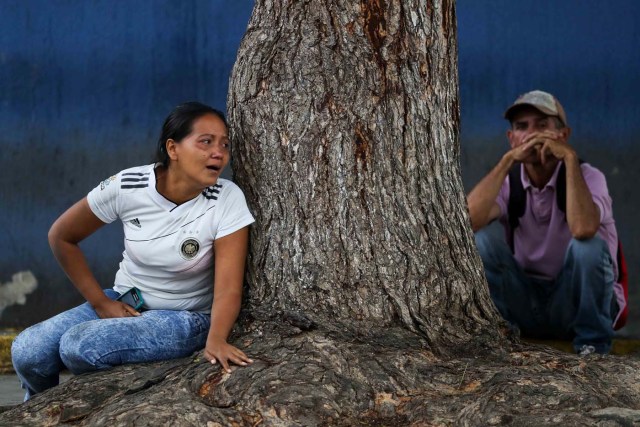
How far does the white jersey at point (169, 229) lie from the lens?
4.06 metres

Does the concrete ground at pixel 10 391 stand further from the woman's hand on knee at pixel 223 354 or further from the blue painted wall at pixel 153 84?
the woman's hand on knee at pixel 223 354

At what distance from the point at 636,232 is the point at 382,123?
8.73 ft

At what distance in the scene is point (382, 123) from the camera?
4.02m

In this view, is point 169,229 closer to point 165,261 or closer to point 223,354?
point 165,261

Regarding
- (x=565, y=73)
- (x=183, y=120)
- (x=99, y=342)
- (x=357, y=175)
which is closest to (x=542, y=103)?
(x=565, y=73)

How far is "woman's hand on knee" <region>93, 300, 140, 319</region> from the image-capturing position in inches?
166

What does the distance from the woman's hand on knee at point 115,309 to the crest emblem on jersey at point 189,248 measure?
1.05ft

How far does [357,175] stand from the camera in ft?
13.1

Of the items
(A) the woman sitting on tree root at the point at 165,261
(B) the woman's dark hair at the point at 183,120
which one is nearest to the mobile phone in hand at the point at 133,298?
(A) the woman sitting on tree root at the point at 165,261

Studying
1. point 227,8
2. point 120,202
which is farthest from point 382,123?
point 227,8

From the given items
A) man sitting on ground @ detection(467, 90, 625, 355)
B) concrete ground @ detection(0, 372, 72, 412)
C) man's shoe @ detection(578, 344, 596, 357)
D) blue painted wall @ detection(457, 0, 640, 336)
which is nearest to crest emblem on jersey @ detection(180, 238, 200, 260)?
concrete ground @ detection(0, 372, 72, 412)

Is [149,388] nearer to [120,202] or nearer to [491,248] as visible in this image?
[120,202]

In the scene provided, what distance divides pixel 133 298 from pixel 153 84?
213cm

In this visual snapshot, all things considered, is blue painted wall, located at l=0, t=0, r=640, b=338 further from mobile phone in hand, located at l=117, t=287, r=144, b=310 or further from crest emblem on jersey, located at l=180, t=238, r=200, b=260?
crest emblem on jersey, located at l=180, t=238, r=200, b=260
